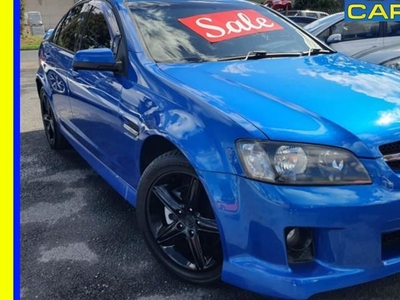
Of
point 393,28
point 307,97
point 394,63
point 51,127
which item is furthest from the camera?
point 393,28

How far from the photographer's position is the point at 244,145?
1.93m

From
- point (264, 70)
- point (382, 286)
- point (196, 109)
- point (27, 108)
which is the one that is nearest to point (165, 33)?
point (264, 70)

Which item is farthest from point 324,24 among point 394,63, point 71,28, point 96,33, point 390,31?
point 96,33

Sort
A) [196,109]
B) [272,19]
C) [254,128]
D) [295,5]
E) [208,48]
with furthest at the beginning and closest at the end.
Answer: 1. [295,5]
2. [272,19]
3. [208,48]
4. [196,109]
5. [254,128]

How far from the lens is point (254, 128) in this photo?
193 cm

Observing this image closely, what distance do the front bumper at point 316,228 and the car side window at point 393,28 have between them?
18.4 ft

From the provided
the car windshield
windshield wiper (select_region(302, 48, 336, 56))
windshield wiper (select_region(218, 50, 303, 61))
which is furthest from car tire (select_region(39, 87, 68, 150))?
windshield wiper (select_region(302, 48, 336, 56))

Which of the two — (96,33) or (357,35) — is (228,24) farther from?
(357,35)

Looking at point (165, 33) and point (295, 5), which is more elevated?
point (165, 33)

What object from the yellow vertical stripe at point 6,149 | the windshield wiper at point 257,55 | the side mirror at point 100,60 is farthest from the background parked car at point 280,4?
the yellow vertical stripe at point 6,149

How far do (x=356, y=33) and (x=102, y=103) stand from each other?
5.11m

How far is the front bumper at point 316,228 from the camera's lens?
71.3 inches

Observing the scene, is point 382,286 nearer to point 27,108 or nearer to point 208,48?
point 208,48

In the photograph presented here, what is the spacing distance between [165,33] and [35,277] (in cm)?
169
